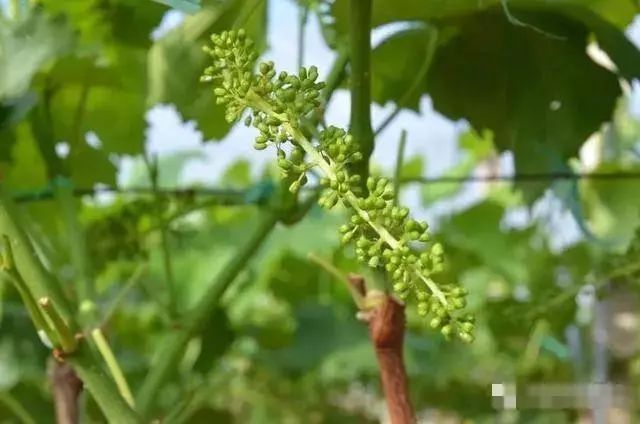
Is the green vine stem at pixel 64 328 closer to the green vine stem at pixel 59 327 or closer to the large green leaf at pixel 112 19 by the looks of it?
the green vine stem at pixel 59 327

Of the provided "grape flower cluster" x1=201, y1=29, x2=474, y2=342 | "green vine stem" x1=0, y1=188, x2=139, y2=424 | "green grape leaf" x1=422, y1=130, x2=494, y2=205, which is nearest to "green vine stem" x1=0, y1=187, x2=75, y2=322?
"green vine stem" x1=0, y1=188, x2=139, y2=424

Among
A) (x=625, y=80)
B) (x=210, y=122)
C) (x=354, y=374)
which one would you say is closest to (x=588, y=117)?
(x=625, y=80)

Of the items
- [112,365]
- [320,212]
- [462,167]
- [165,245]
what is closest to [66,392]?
[112,365]

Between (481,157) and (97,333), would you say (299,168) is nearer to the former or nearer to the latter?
(97,333)

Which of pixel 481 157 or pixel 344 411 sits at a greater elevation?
pixel 481 157

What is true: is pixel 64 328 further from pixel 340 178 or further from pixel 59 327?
pixel 340 178

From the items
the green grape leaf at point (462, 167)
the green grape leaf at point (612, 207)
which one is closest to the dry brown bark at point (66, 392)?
the green grape leaf at point (612, 207)

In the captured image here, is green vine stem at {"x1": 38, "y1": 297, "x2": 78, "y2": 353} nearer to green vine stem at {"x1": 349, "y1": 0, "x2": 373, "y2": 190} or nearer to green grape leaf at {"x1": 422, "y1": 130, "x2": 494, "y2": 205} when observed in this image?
green vine stem at {"x1": 349, "y1": 0, "x2": 373, "y2": 190}
